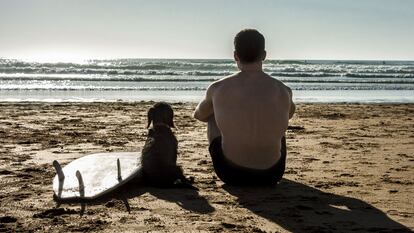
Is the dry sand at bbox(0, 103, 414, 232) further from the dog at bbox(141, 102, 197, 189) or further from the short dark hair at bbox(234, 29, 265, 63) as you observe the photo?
the short dark hair at bbox(234, 29, 265, 63)

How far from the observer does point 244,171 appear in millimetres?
5496

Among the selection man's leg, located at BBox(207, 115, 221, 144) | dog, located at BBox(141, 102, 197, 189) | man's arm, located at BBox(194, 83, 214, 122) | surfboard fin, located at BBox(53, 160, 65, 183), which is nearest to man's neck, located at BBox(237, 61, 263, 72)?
man's arm, located at BBox(194, 83, 214, 122)

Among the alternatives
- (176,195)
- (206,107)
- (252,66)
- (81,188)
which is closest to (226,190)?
(176,195)

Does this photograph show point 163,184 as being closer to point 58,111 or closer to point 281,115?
point 281,115

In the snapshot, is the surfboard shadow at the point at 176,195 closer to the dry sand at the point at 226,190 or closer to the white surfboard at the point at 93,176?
the dry sand at the point at 226,190

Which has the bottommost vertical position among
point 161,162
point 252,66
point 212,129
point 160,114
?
point 161,162

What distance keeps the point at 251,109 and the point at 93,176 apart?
5.76 feet

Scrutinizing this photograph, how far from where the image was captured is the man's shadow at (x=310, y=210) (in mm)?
4305

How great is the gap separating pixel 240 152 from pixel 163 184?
2.96 ft

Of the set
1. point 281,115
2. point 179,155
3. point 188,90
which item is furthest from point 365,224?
point 188,90

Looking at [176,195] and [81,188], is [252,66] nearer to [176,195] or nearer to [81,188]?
[176,195]

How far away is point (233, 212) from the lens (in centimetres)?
473

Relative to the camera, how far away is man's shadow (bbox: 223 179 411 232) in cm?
430

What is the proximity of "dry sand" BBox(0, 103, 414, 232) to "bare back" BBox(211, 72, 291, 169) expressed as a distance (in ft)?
1.62
